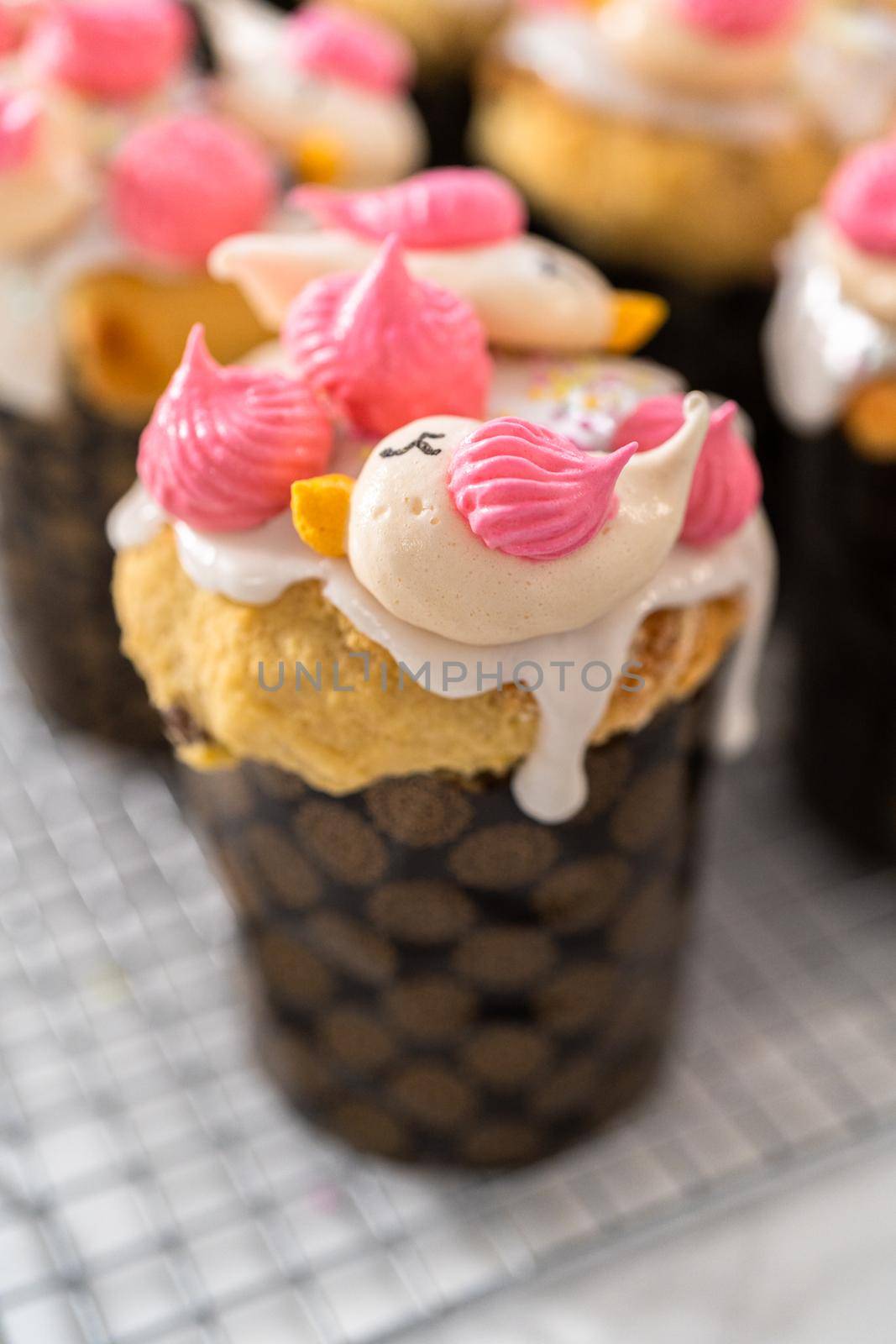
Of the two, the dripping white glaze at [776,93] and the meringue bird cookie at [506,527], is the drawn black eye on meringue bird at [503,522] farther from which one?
the dripping white glaze at [776,93]

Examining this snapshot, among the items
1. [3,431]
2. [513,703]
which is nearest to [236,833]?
[513,703]

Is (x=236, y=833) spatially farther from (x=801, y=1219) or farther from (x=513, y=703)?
(x=801, y=1219)

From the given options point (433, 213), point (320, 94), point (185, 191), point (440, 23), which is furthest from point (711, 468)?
point (440, 23)

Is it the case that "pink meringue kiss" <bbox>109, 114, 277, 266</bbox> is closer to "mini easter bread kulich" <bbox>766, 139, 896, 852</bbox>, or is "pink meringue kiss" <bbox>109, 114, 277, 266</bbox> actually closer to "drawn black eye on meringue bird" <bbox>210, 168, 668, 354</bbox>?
"drawn black eye on meringue bird" <bbox>210, 168, 668, 354</bbox>

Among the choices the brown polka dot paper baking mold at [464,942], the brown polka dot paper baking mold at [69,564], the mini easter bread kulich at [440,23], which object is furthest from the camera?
the mini easter bread kulich at [440,23]

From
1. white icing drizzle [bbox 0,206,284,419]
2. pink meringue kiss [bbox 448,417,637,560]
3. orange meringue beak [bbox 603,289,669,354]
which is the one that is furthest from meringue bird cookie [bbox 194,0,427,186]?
pink meringue kiss [bbox 448,417,637,560]

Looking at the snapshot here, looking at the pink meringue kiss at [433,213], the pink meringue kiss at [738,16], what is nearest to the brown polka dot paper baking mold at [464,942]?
the pink meringue kiss at [433,213]
